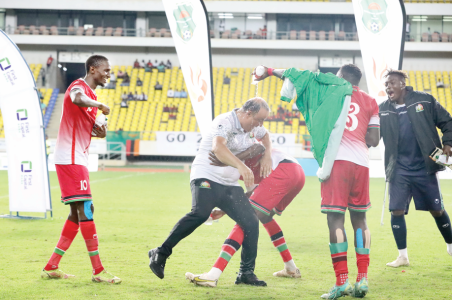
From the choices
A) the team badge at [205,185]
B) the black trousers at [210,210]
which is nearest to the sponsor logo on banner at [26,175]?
the black trousers at [210,210]

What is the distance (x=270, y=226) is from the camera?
4719mm

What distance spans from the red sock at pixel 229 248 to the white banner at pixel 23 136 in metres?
4.43

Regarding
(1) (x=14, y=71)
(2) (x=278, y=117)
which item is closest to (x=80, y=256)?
(1) (x=14, y=71)

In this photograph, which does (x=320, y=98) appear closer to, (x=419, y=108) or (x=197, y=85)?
(x=419, y=108)

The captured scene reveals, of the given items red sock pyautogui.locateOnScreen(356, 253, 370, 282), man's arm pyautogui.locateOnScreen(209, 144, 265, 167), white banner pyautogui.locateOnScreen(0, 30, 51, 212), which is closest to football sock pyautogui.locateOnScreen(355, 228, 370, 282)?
red sock pyautogui.locateOnScreen(356, 253, 370, 282)

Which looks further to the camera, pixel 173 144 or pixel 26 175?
pixel 173 144

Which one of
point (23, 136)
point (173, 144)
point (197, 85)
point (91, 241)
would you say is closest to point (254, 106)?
point (91, 241)

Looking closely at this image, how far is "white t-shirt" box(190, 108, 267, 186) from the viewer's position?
4.33 meters

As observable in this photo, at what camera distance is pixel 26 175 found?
7.78m

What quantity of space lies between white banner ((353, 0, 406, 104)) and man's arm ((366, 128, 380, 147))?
352 cm

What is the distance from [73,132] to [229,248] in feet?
5.48

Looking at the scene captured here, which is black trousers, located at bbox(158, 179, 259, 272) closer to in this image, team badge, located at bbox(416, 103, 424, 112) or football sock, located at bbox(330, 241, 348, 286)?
football sock, located at bbox(330, 241, 348, 286)

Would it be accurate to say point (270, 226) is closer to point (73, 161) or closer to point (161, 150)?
point (73, 161)

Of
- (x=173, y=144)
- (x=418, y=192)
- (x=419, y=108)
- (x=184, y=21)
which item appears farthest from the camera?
(x=173, y=144)
